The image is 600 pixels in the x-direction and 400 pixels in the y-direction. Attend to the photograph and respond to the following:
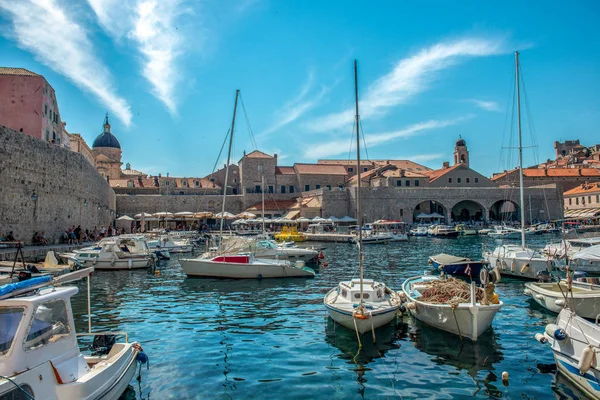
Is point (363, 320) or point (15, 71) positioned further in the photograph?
point (15, 71)

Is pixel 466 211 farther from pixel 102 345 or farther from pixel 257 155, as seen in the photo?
pixel 102 345

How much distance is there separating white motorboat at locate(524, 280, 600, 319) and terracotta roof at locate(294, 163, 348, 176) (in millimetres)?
48904

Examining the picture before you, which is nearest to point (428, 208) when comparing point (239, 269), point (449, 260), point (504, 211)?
point (504, 211)

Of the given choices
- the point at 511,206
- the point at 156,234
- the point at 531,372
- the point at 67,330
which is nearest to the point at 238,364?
the point at 67,330

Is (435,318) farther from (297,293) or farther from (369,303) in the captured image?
(297,293)

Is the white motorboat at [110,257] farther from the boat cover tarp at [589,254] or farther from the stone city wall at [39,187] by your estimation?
the boat cover tarp at [589,254]

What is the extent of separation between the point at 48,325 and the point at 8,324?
0.55 m

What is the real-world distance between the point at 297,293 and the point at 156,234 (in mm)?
21318

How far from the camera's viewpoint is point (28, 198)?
21500 millimetres

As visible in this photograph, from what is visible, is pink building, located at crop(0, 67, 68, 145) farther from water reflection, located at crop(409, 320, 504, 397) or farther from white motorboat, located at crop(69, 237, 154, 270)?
water reflection, located at crop(409, 320, 504, 397)

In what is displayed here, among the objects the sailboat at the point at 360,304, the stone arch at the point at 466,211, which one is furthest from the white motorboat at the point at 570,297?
the stone arch at the point at 466,211

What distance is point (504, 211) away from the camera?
6088cm

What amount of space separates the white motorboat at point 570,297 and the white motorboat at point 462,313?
1.41m

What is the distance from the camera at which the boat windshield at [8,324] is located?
15.7 feet
